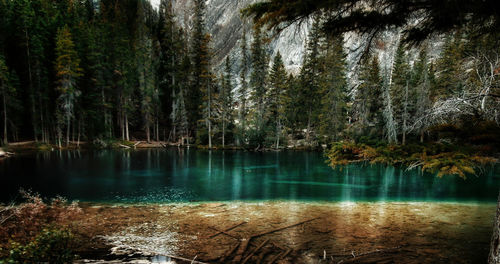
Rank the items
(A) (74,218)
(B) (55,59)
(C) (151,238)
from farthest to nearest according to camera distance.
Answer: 1. (B) (55,59)
2. (A) (74,218)
3. (C) (151,238)

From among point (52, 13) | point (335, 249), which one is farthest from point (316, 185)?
point (52, 13)

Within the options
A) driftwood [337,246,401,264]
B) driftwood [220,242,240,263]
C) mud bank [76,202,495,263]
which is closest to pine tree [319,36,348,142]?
mud bank [76,202,495,263]

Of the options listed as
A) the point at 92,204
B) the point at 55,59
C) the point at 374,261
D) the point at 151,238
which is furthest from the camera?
the point at 55,59

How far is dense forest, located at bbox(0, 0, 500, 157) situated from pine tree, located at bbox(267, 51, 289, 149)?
157 mm

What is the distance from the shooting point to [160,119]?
4791 cm

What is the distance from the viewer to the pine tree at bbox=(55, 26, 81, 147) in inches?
1238

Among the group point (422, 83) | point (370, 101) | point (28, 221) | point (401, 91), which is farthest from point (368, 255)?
point (401, 91)

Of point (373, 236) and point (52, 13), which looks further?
point (52, 13)

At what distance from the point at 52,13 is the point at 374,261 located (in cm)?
5351

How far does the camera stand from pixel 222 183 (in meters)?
18.4

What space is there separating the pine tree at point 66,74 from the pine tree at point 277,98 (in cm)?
2549

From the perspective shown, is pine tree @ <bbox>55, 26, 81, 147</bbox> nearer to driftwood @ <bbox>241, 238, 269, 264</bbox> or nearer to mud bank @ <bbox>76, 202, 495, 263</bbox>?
mud bank @ <bbox>76, 202, 495, 263</bbox>

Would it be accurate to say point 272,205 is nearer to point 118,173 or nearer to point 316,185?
point 316,185

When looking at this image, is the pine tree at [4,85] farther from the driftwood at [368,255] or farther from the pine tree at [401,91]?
the pine tree at [401,91]
